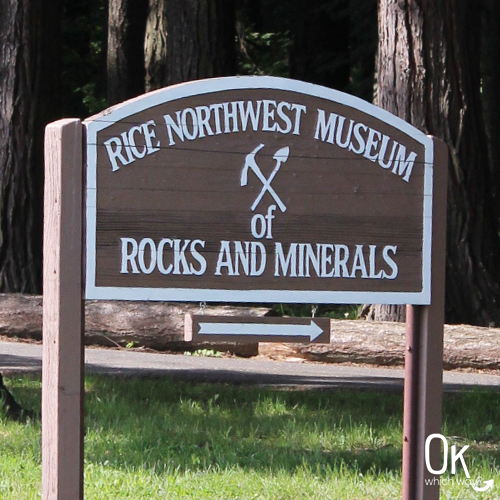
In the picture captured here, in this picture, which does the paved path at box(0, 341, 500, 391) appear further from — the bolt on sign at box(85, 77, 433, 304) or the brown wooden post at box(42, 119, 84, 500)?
the brown wooden post at box(42, 119, 84, 500)

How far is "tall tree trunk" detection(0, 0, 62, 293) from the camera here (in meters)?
13.0

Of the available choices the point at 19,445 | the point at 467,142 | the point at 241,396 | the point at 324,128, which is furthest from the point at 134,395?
the point at 467,142

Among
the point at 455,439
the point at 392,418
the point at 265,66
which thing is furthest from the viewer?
the point at 265,66

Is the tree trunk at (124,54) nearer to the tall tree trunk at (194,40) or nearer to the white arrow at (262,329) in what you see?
the tall tree trunk at (194,40)

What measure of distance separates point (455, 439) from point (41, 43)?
9.04m

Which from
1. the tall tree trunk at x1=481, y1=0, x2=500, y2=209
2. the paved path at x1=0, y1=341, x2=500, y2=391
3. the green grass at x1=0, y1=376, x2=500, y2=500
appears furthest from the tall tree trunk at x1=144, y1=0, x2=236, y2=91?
the tall tree trunk at x1=481, y1=0, x2=500, y2=209

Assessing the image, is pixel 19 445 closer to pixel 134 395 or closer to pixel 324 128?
pixel 134 395

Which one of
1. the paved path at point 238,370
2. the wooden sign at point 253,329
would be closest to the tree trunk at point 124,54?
the paved path at point 238,370

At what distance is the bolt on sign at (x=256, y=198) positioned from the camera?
369 cm

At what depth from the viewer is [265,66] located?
25.5 metres

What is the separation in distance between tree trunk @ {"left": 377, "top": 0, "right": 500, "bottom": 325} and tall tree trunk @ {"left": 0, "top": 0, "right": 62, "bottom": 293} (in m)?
4.97

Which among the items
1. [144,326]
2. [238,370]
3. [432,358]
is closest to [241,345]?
[144,326]

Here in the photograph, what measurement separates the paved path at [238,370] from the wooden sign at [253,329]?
443 cm

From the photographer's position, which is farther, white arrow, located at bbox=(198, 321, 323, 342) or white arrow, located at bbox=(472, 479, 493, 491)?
white arrow, located at bbox=(472, 479, 493, 491)
